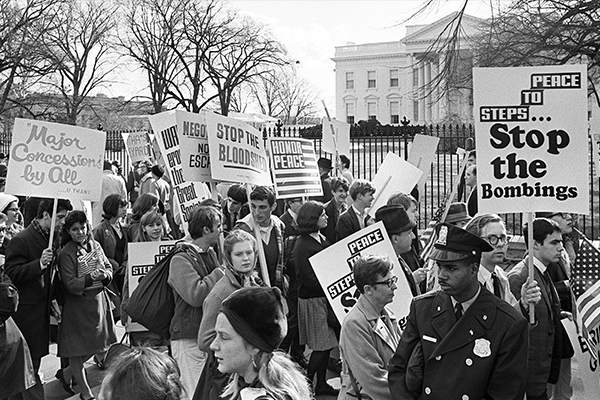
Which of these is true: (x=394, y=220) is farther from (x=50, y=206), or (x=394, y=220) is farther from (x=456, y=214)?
(x=50, y=206)

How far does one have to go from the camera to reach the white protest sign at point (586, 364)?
4961 mm

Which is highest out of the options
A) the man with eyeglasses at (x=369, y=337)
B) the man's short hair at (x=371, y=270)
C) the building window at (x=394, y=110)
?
the building window at (x=394, y=110)

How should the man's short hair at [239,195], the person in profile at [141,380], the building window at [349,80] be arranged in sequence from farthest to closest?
the building window at [349,80], the man's short hair at [239,195], the person in profile at [141,380]

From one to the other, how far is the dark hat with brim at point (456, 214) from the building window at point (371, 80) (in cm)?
9050

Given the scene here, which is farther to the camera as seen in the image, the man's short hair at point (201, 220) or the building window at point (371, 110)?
the building window at point (371, 110)

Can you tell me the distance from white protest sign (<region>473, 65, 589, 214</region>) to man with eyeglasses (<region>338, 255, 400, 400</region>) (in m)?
0.89

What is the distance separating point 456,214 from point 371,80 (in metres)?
91.1

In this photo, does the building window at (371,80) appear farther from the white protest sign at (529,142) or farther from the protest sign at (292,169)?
the white protest sign at (529,142)

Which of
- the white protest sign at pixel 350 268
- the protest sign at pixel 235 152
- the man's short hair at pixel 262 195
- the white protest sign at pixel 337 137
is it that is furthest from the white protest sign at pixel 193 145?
the white protest sign at pixel 337 137

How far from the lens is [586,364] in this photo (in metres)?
5.02

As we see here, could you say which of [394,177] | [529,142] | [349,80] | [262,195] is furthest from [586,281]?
[349,80]

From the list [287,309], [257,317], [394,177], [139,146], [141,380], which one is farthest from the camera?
[139,146]

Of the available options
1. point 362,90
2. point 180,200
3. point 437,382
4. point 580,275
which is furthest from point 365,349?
point 362,90

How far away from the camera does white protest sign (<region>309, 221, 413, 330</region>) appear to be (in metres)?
5.28
